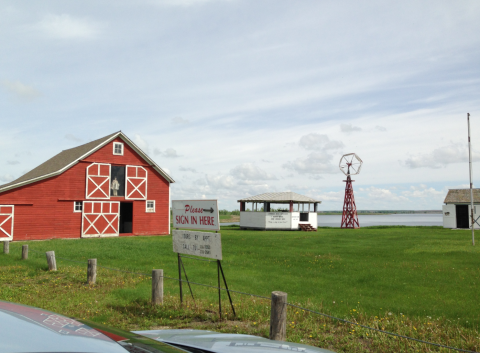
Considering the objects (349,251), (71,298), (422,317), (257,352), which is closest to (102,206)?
(349,251)

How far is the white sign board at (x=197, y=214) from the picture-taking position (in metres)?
8.79

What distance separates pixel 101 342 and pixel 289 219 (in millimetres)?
41897

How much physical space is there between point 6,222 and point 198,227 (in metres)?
22.8

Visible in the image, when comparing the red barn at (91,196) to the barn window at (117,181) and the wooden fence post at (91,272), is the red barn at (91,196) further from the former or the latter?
the wooden fence post at (91,272)

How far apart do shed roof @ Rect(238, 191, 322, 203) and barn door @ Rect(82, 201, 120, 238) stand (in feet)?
60.6

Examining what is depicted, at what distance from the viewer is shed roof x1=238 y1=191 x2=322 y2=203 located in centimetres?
4369

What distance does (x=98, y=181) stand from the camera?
30234mm

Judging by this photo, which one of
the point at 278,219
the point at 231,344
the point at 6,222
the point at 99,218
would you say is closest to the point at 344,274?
the point at 231,344

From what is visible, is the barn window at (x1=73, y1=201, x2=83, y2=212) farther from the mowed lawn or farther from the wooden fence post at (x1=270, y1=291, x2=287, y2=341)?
the wooden fence post at (x1=270, y1=291, x2=287, y2=341)

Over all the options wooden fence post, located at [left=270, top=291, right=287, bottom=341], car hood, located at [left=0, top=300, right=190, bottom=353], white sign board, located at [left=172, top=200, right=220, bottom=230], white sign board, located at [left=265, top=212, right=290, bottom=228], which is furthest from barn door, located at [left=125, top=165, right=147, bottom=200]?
car hood, located at [left=0, top=300, right=190, bottom=353]

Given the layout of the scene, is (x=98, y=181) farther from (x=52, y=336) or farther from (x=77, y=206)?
(x=52, y=336)

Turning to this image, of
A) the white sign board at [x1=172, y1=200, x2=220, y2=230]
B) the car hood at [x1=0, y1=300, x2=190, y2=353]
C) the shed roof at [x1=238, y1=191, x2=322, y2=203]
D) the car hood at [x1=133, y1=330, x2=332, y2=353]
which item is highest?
the shed roof at [x1=238, y1=191, x2=322, y2=203]

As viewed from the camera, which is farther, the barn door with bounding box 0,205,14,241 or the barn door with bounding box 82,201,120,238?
the barn door with bounding box 82,201,120,238

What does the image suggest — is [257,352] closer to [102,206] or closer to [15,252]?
[15,252]
